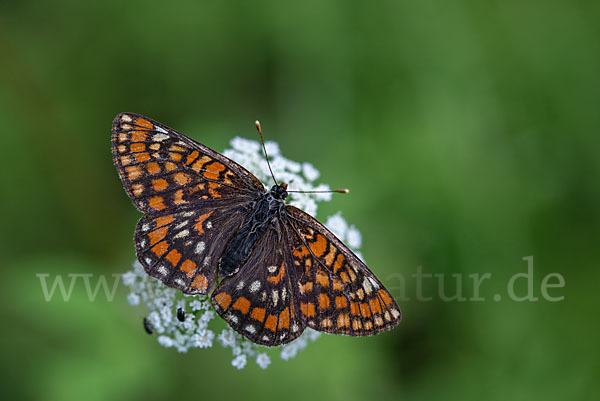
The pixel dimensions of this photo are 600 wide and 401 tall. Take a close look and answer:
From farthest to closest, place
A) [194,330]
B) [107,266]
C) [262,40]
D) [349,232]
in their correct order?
[262,40] < [107,266] < [349,232] < [194,330]

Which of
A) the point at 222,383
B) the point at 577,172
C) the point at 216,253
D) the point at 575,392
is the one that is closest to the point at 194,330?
the point at 216,253

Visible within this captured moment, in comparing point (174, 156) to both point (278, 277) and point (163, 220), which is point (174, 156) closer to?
point (163, 220)

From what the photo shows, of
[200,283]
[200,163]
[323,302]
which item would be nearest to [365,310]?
[323,302]

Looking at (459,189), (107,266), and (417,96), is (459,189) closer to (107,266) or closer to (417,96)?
(417,96)

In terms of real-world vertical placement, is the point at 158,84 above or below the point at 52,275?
above

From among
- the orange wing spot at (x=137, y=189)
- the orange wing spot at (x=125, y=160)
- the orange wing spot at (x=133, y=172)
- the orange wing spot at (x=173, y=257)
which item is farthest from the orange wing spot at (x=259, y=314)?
the orange wing spot at (x=125, y=160)

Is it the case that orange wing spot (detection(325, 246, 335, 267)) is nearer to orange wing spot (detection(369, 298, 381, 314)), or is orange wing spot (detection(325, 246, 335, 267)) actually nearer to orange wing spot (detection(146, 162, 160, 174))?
orange wing spot (detection(369, 298, 381, 314))
